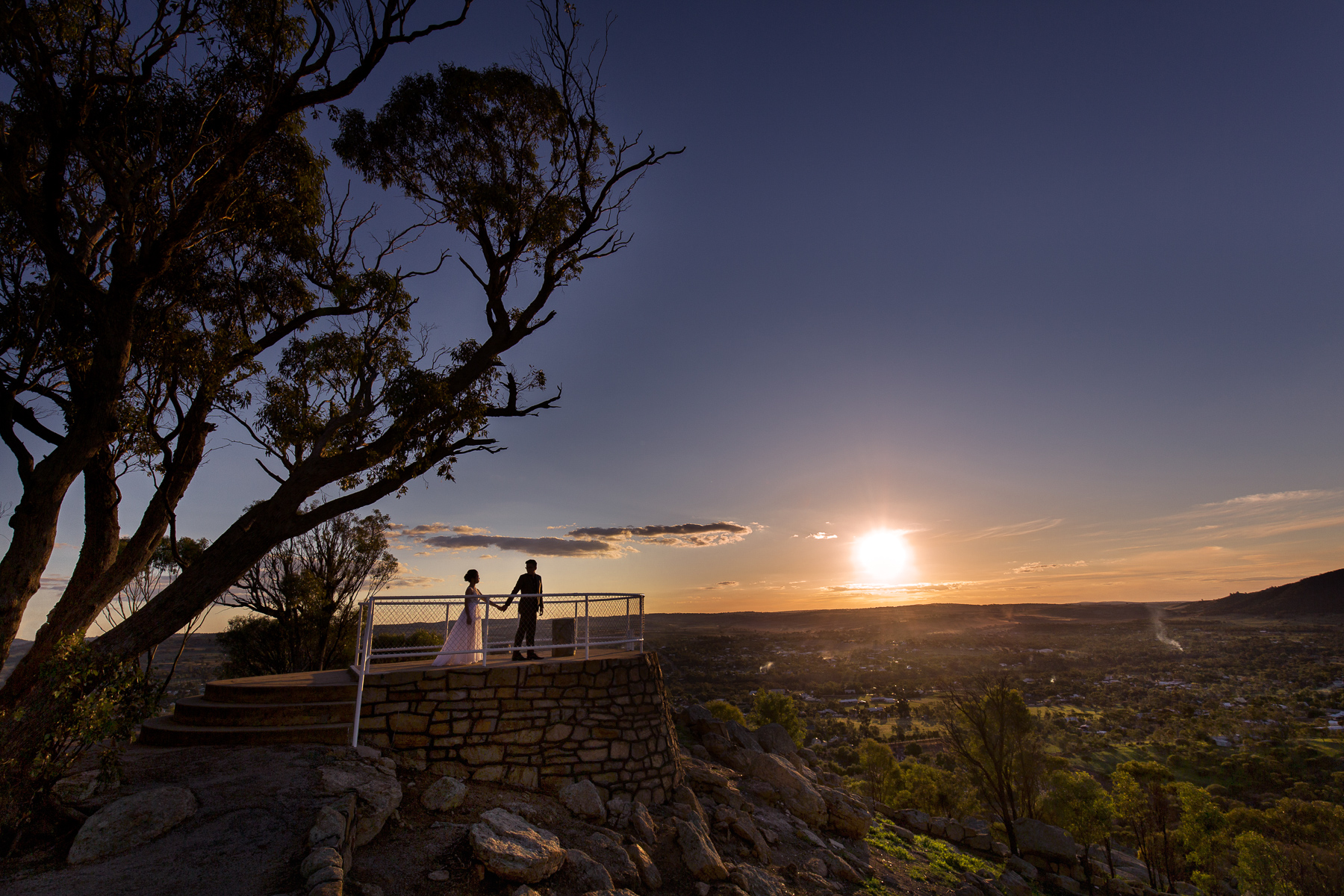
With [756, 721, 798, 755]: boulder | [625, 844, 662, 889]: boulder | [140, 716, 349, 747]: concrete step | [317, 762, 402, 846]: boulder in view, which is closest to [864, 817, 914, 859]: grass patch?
[756, 721, 798, 755]: boulder

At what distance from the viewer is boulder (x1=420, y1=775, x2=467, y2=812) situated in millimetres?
7625

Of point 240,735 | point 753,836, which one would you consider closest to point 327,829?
point 240,735

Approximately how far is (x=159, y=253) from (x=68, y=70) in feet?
12.6

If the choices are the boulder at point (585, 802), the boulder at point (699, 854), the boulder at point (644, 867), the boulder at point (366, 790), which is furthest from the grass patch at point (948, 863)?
the boulder at point (366, 790)

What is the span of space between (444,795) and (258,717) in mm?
3107

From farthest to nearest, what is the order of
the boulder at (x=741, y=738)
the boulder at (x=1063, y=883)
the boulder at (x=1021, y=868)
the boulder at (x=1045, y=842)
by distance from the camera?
1. the boulder at (x=1045, y=842)
2. the boulder at (x=1063, y=883)
3. the boulder at (x=1021, y=868)
4. the boulder at (x=741, y=738)

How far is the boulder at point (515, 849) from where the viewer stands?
652cm

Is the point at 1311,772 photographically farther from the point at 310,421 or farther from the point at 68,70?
the point at 68,70

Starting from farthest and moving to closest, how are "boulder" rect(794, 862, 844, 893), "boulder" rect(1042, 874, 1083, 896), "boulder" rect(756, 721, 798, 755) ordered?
"boulder" rect(756, 721, 798, 755) < "boulder" rect(1042, 874, 1083, 896) < "boulder" rect(794, 862, 844, 893)

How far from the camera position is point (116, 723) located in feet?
20.5

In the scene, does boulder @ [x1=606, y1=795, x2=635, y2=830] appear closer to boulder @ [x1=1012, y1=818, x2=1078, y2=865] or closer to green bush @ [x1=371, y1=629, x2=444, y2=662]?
green bush @ [x1=371, y1=629, x2=444, y2=662]

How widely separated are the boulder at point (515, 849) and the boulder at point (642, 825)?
5.84 feet

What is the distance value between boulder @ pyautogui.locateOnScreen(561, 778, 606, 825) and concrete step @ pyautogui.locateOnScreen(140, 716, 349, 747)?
3366 millimetres

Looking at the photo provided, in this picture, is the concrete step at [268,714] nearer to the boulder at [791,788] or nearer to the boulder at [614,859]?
the boulder at [614,859]
